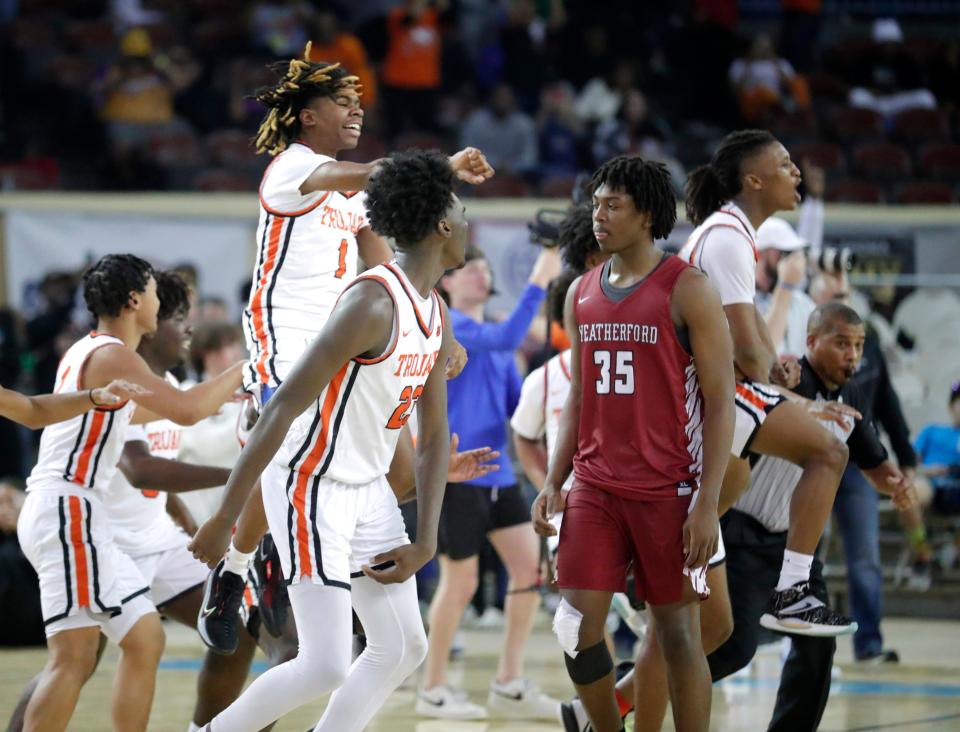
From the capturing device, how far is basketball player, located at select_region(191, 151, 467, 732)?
4184 mm

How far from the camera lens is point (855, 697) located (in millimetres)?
7250

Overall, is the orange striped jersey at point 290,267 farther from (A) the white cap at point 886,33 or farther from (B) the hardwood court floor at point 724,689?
(A) the white cap at point 886,33

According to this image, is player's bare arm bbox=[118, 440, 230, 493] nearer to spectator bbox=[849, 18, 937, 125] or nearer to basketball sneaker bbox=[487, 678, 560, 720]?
basketball sneaker bbox=[487, 678, 560, 720]

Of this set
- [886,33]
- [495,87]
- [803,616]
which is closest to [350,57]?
[495,87]

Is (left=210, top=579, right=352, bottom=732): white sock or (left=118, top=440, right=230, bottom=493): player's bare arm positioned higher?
(left=118, top=440, right=230, bottom=493): player's bare arm

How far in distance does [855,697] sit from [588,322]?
11.0ft

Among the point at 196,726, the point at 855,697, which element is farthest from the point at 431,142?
the point at 196,726

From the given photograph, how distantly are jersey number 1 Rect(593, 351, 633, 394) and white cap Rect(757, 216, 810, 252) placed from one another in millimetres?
2799

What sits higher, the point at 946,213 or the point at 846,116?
the point at 846,116

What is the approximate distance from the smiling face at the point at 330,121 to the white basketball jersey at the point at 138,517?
43.7 inches

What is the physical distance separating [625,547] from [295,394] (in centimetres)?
129

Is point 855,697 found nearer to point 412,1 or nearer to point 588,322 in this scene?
point 588,322

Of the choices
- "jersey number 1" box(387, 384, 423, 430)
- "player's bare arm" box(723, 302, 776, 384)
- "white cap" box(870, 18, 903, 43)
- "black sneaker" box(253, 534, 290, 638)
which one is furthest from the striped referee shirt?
"white cap" box(870, 18, 903, 43)

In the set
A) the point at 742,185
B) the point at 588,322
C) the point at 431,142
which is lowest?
the point at 588,322
